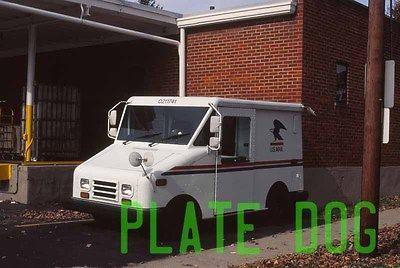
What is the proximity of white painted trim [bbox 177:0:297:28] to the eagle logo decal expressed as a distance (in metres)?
3.24

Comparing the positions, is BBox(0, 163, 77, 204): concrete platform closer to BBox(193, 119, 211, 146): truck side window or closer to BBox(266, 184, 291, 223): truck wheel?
BBox(193, 119, 211, 146): truck side window

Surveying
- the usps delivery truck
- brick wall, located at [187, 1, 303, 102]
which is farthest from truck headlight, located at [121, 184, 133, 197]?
brick wall, located at [187, 1, 303, 102]

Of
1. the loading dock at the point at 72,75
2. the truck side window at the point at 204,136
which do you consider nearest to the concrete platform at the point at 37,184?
the loading dock at the point at 72,75

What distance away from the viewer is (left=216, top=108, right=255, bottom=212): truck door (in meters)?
9.47

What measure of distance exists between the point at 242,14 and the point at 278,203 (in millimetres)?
4844

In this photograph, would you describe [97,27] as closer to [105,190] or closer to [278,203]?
[105,190]

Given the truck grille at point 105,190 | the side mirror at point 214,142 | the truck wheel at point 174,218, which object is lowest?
the truck wheel at point 174,218

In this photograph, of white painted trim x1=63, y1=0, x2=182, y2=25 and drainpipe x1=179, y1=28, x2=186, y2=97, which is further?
drainpipe x1=179, y1=28, x2=186, y2=97

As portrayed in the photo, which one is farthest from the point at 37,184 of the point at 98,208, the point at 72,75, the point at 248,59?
the point at 72,75

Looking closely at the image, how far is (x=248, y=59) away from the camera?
44.3 ft

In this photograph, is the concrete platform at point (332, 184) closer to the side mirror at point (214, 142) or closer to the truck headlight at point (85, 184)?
the side mirror at point (214, 142)

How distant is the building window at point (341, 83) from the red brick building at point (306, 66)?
24 millimetres

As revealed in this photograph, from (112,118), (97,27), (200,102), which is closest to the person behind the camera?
(200,102)

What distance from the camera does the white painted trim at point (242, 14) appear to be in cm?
1281
